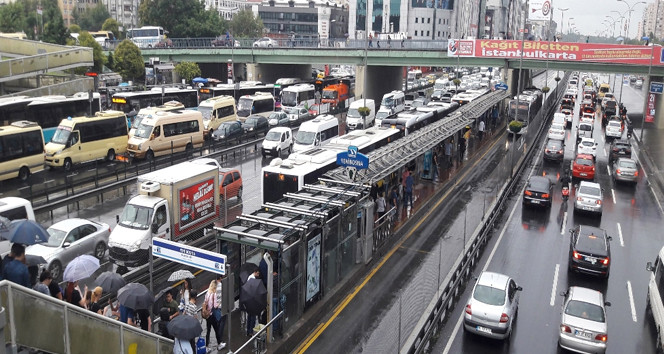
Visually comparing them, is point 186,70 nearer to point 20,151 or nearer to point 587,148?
point 20,151

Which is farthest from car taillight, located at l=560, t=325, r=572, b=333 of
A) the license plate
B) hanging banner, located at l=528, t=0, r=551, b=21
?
hanging banner, located at l=528, t=0, r=551, b=21

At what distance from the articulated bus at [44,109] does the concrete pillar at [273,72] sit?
3546 cm

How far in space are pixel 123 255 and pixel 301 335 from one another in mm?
6799

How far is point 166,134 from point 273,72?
4479 cm

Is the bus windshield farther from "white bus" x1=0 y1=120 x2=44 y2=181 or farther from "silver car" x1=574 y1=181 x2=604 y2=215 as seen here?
"silver car" x1=574 y1=181 x2=604 y2=215

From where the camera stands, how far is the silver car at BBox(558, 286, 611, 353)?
575 inches

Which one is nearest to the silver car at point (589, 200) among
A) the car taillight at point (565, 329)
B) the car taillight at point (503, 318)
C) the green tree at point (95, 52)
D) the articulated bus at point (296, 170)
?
the articulated bus at point (296, 170)

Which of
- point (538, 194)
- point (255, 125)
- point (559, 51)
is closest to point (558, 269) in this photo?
point (538, 194)

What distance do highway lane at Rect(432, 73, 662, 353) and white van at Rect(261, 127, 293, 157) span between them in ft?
48.9

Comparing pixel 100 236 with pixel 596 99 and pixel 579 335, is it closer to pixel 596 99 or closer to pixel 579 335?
pixel 579 335

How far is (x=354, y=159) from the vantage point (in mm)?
20812

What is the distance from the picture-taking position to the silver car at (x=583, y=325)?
14.6m

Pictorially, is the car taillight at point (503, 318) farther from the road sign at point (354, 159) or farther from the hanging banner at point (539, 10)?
the hanging banner at point (539, 10)

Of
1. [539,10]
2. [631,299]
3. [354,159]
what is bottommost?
[631,299]
